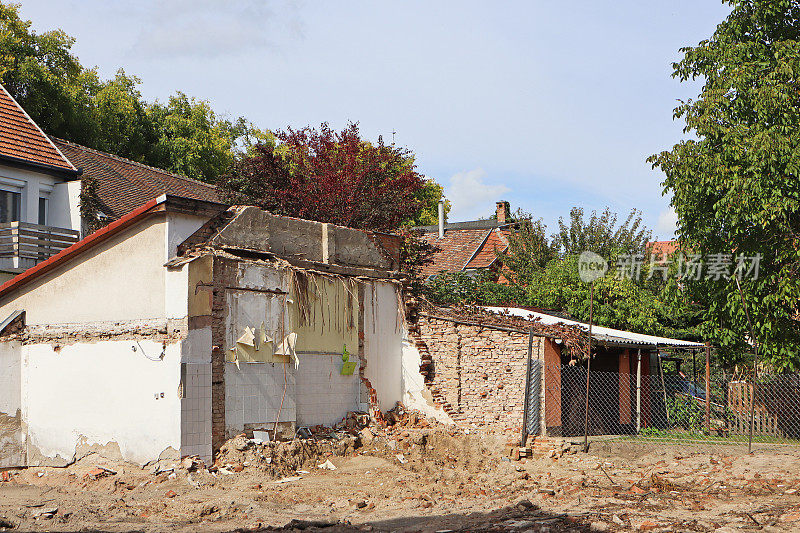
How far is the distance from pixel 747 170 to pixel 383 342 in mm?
8448

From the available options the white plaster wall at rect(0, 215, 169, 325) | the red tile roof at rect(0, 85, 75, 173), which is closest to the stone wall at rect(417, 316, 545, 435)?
the white plaster wall at rect(0, 215, 169, 325)

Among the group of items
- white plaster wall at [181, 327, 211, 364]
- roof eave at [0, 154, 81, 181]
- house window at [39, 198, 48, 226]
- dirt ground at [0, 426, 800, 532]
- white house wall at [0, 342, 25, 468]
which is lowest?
dirt ground at [0, 426, 800, 532]

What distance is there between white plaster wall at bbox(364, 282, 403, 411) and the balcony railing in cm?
845

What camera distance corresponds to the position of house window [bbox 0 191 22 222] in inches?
779

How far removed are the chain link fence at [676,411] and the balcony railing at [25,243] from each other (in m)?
12.4

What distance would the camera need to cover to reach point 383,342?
16.9m

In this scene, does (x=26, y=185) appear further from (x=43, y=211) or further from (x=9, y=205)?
(x=43, y=211)

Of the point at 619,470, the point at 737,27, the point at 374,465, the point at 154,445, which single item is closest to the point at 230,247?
the point at 154,445

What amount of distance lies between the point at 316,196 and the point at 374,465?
882cm

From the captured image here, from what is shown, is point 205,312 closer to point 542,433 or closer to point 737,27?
point 542,433

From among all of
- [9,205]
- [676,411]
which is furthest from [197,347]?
[676,411]

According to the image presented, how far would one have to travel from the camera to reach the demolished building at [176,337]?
1284cm

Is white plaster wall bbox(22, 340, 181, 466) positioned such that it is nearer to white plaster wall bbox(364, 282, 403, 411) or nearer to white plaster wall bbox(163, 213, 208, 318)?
white plaster wall bbox(163, 213, 208, 318)

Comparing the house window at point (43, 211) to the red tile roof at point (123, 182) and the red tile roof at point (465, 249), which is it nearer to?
the red tile roof at point (123, 182)
